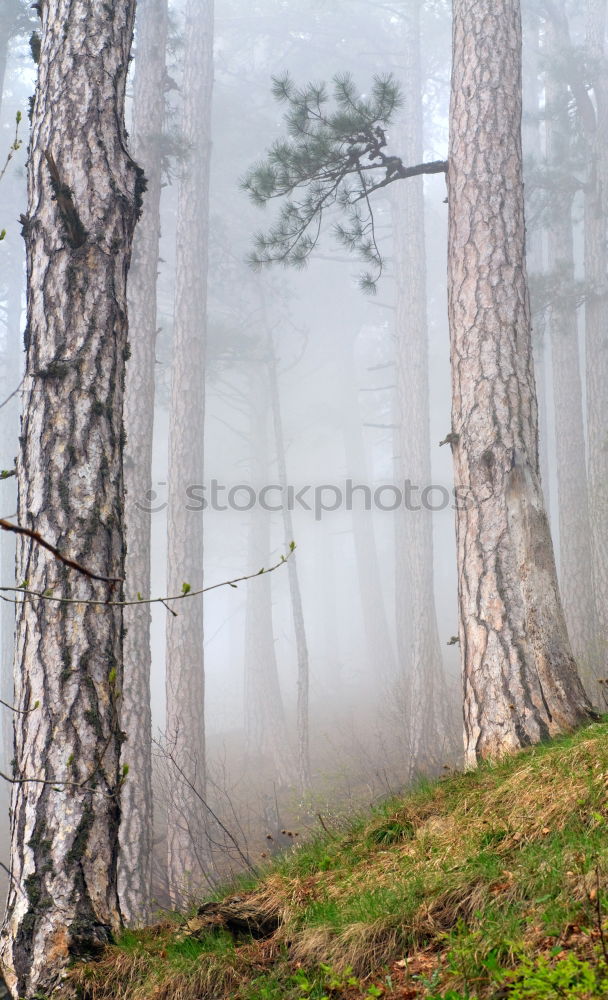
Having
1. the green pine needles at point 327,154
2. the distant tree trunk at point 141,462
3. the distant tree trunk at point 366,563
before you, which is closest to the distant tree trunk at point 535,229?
the distant tree trunk at point 366,563

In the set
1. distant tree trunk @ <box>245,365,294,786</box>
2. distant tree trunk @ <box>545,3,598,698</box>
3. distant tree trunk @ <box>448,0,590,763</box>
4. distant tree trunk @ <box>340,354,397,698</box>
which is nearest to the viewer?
distant tree trunk @ <box>448,0,590,763</box>

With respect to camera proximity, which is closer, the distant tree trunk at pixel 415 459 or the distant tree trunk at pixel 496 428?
the distant tree trunk at pixel 496 428

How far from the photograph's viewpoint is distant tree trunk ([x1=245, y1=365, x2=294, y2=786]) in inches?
543

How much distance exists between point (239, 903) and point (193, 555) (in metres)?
7.50

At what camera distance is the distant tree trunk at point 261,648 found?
45.3ft

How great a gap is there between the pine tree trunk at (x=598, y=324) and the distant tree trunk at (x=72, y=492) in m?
7.83

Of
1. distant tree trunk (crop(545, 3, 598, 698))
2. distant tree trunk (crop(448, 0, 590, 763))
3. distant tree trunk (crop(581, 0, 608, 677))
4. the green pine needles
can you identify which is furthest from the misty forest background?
distant tree trunk (crop(448, 0, 590, 763))

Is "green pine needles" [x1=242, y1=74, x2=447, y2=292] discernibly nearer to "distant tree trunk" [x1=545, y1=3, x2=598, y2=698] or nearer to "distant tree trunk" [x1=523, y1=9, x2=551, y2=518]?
"distant tree trunk" [x1=523, y1=9, x2=551, y2=518]

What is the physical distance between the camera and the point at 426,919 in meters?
2.44

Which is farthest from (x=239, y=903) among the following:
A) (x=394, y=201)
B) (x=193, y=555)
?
(x=394, y=201)

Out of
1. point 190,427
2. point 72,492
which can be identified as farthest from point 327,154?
point 190,427

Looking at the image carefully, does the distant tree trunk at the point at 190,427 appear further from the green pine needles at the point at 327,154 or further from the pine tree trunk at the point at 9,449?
the pine tree trunk at the point at 9,449

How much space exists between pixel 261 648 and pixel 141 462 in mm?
9698

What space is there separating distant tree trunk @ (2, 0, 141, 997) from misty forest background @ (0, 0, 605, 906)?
0.69 metres
